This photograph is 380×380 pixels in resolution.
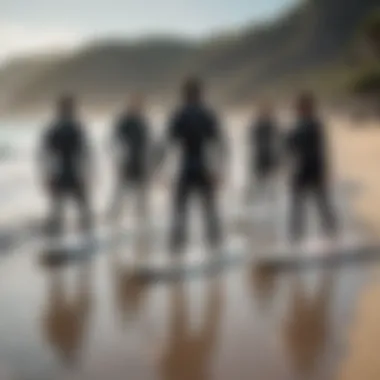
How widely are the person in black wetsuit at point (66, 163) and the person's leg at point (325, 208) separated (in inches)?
17.2

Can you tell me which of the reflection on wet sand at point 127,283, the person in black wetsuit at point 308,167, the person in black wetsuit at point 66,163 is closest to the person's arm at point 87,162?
the person in black wetsuit at point 66,163

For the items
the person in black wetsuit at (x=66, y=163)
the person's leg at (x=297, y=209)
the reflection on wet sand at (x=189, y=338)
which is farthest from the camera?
the person's leg at (x=297, y=209)

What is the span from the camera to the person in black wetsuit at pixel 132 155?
1.58 m

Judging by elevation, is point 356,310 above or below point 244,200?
below

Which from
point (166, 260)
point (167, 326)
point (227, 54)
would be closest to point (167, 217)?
point (166, 260)

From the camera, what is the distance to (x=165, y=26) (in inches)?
62.4

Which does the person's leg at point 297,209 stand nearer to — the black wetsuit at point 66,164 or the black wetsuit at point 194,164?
the black wetsuit at point 194,164

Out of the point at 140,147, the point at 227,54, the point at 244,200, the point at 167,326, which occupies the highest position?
the point at 227,54

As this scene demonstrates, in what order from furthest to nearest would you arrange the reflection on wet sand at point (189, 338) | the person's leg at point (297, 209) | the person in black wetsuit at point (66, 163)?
1. the person's leg at point (297, 209)
2. the person in black wetsuit at point (66, 163)
3. the reflection on wet sand at point (189, 338)

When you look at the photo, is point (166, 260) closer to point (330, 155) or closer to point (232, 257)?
point (232, 257)

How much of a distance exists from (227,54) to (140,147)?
0.76ft

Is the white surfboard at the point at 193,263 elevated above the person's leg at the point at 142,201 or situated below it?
below

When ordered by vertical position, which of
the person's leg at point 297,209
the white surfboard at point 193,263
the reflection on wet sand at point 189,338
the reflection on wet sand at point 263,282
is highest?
the person's leg at point 297,209

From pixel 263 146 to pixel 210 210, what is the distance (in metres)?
0.17
